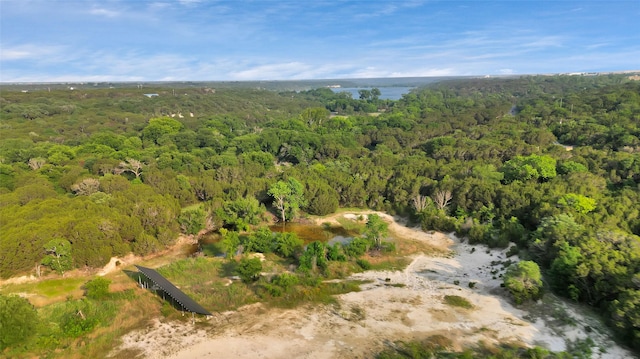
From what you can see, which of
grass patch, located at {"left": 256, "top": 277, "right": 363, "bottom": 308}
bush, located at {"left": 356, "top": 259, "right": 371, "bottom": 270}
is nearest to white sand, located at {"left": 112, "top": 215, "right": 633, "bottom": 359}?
grass patch, located at {"left": 256, "top": 277, "right": 363, "bottom": 308}

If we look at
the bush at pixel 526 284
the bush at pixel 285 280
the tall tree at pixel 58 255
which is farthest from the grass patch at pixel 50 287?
the bush at pixel 526 284

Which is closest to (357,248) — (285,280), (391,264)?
(391,264)

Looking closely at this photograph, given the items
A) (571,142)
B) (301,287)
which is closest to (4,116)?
(301,287)

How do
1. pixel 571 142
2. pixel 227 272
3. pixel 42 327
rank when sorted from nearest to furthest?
pixel 42 327 < pixel 227 272 < pixel 571 142

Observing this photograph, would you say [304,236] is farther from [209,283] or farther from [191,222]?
[209,283]

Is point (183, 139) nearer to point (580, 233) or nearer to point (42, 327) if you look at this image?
point (42, 327)

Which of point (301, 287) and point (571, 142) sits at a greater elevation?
point (571, 142)
